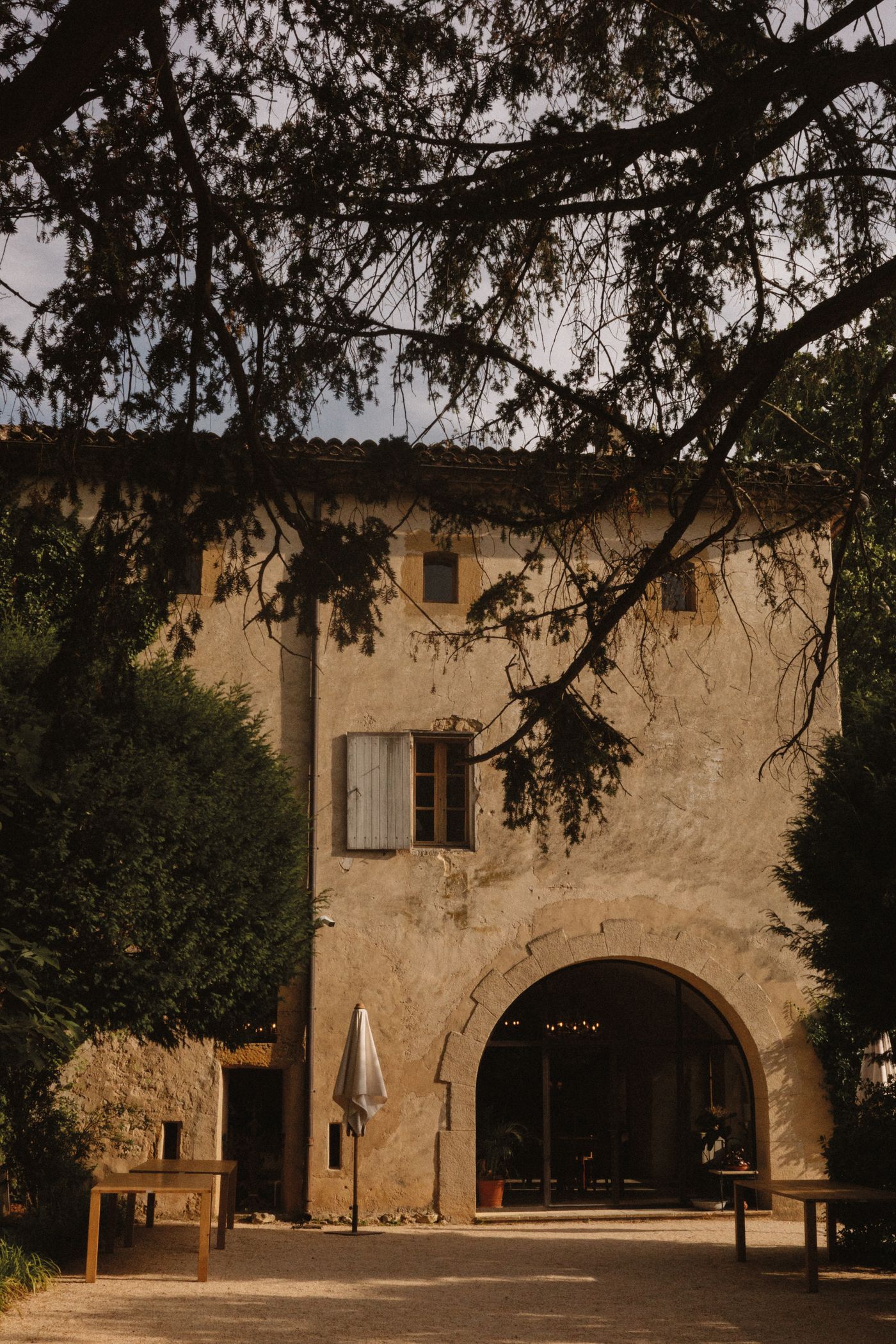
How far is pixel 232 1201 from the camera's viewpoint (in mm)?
12578

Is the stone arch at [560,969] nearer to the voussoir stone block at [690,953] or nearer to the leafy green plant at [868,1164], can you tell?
the voussoir stone block at [690,953]

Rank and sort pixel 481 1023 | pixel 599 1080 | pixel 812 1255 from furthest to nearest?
pixel 599 1080 < pixel 481 1023 < pixel 812 1255

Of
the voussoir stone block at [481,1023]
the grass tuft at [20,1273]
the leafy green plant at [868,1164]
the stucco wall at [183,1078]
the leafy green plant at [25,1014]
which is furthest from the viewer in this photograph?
the voussoir stone block at [481,1023]

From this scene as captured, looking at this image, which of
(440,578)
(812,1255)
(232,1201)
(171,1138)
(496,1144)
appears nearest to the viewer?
(812,1255)

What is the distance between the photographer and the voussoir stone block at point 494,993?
1413 cm

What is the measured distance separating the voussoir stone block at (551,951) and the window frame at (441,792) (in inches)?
47.2

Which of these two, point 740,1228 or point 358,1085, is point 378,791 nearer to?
point 358,1085

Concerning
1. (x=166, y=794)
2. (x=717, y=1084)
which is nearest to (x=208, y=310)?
(x=166, y=794)

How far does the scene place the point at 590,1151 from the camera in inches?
611

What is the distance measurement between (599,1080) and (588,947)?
87.2 inches

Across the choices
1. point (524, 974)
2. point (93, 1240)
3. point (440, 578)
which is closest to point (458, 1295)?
point (93, 1240)

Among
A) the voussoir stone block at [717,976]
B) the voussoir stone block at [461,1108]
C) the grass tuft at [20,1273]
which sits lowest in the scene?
the grass tuft at [20,1273]

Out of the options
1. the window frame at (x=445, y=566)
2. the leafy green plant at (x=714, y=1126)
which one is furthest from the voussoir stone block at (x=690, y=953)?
the window frame at (x=445, y=566)

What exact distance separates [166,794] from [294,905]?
6.22ft
